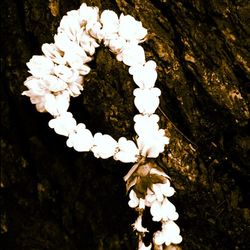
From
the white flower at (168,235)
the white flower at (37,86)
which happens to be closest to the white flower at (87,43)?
the white flower at (37,86)

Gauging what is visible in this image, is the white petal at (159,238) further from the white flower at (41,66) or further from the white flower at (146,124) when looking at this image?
the white flower at (41,66)

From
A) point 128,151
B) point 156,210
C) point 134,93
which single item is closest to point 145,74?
point 134,93

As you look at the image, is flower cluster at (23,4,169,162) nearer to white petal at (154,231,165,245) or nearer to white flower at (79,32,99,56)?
white flower at (79,32,99,56)

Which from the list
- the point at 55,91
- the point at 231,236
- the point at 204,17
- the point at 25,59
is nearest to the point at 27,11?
the point at 25,59

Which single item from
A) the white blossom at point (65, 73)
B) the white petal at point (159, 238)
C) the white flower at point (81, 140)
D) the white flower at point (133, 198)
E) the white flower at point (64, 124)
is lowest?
the white petal at point (159, 238)

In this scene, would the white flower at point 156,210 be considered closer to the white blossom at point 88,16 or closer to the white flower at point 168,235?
the white flower at point 168,235

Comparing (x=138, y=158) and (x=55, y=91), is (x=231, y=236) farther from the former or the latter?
(x=55, y=91)

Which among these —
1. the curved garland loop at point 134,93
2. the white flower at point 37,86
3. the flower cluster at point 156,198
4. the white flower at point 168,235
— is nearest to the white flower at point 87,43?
the curved garland loop at point 134,93

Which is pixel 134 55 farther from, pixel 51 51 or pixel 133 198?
pixel 133 198

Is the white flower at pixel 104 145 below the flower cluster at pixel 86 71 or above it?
below
